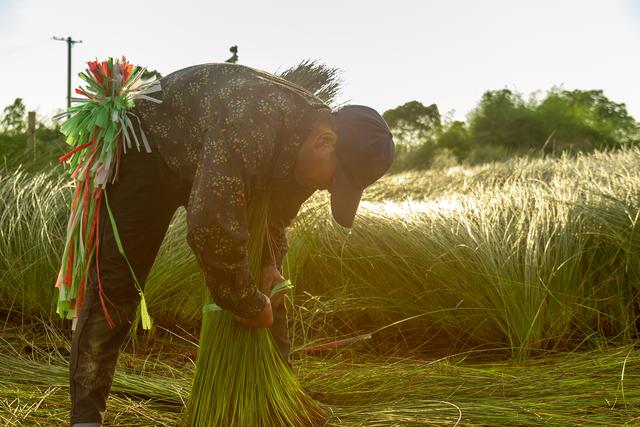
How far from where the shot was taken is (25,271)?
3240mm

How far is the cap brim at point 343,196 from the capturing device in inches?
69.6

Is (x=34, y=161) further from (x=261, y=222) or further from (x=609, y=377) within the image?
(x=609, y=377)

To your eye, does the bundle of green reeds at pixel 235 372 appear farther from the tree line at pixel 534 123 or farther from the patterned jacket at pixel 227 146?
the tree line at pixel 534 123

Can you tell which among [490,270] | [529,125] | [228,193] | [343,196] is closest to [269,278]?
[343,196]

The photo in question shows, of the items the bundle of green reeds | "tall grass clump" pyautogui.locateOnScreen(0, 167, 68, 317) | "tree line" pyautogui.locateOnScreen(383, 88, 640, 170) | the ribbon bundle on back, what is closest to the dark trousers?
the ribbon bundle on back

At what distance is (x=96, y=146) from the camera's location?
6.41 feet

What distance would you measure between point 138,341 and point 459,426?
5.14ft

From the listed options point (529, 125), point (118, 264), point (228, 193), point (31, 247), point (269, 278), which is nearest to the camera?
point (228, 193)

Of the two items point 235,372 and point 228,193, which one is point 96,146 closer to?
point 228,193

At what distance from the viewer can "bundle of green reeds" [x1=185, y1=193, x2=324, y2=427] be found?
1919 millimetres

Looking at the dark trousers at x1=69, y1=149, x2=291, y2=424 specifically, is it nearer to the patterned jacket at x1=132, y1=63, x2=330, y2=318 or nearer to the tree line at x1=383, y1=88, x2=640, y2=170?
the patterned jacket at x1=132, y1=63, x2=330, y2=318

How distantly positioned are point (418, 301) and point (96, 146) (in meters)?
1.73

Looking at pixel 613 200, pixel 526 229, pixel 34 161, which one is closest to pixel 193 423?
pixel 526 229

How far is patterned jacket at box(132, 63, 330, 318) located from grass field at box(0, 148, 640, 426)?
32.6 inches
